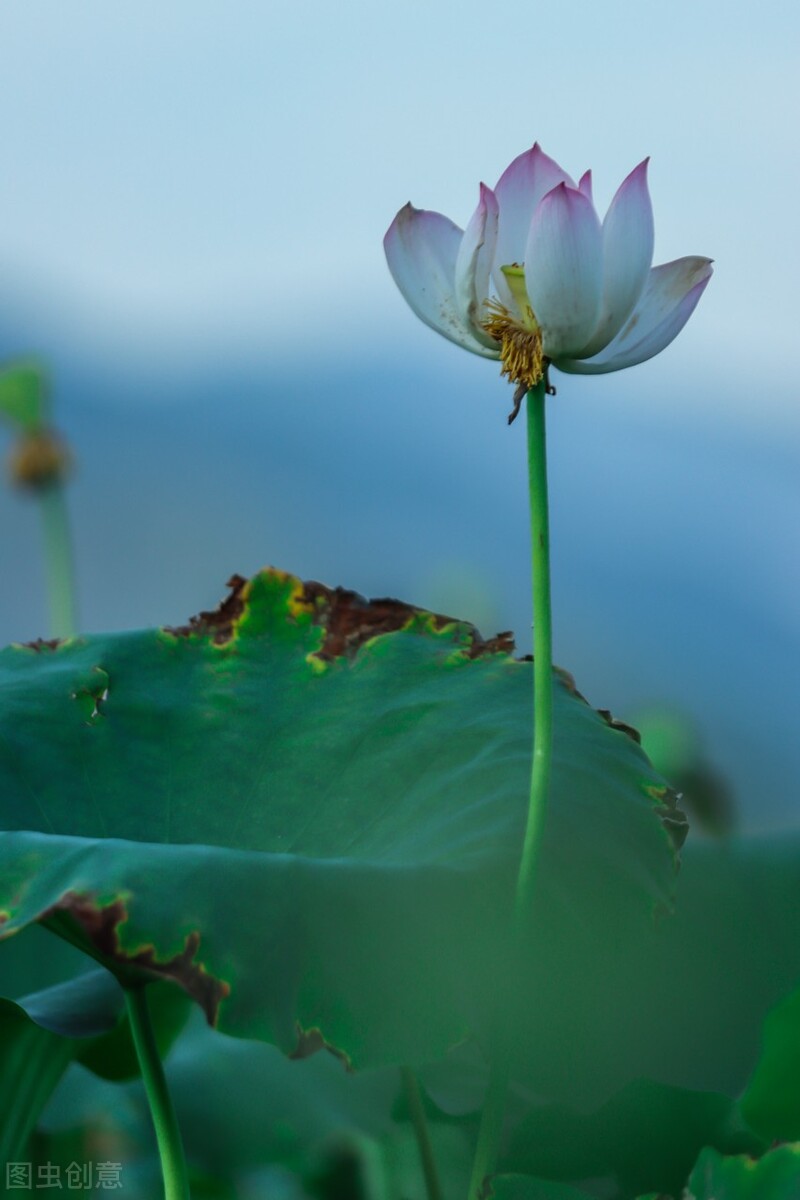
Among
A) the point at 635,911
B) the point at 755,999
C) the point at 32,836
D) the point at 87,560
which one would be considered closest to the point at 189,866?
the point at 32,836

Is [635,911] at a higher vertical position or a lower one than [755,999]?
higher

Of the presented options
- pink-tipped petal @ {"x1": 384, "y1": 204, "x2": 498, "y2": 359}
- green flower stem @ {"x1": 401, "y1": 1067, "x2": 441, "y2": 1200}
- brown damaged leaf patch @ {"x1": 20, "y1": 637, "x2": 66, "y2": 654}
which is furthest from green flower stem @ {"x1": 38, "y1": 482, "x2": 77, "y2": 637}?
pink-tipped petal @ {"x1": 384, "y1": 204, "x2": 498, "y2": 359}

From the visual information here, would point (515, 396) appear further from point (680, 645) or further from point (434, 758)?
point (680, 645)

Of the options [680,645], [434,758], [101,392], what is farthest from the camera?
[101,392]

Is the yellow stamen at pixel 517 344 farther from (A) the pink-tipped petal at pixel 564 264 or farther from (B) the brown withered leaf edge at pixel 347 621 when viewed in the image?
(B) the brown withered leaf edge at pixel 347 621

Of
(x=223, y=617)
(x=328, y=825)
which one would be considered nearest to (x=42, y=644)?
(x=223, y=617)

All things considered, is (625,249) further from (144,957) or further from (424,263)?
(144,957)
